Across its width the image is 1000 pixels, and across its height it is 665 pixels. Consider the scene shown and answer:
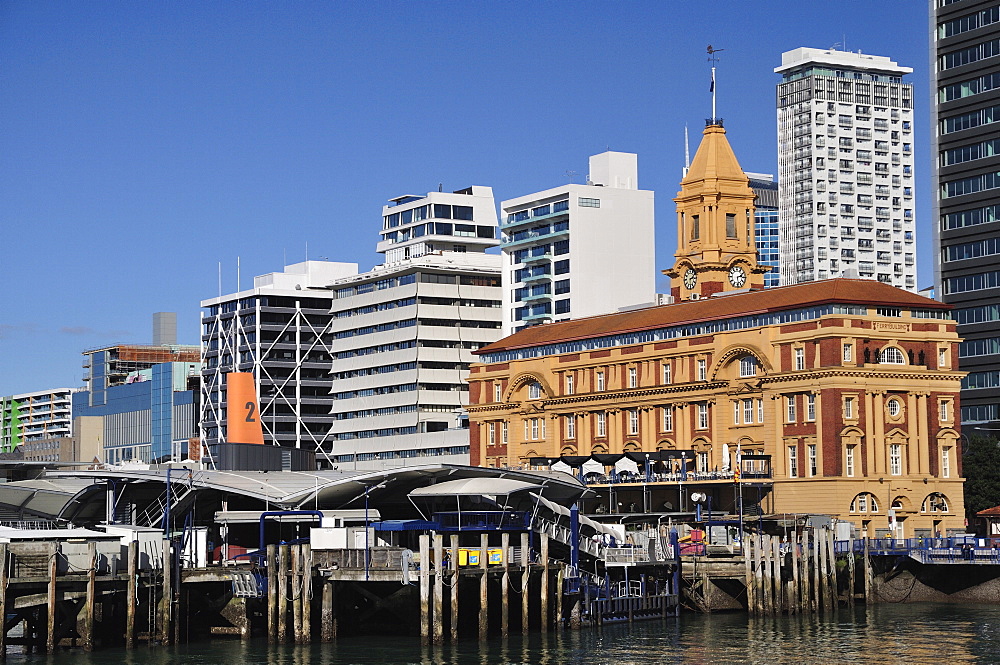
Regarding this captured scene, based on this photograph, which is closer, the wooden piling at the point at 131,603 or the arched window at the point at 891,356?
the wooden piling at the point at 131,603

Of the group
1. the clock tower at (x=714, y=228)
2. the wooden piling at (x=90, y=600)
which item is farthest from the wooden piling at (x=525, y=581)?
the clock tower at (x=714, y=228)

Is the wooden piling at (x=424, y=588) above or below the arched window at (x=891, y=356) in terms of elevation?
below

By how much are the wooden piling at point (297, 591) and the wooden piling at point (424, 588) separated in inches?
249

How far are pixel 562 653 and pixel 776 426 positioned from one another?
6570 cm

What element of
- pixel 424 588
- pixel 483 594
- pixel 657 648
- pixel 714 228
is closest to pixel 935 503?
pixel 714 228

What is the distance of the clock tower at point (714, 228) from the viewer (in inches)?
6757

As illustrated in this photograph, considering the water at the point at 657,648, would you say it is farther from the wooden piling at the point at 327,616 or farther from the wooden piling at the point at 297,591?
the wooden piling at the point at 297,591

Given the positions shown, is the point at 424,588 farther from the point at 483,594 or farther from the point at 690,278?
the point at 690,278

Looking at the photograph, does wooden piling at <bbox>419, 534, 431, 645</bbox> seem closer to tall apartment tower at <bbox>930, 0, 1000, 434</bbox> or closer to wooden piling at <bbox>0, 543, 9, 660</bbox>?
wooden piling at <bbox>0, 543, 9, 660</bbox>

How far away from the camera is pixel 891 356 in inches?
5497

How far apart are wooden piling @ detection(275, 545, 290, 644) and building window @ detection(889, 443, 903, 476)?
7048 centimetres

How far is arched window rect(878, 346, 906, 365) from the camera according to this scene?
139000mm

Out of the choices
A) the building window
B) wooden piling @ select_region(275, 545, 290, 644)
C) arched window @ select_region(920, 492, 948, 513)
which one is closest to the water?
wooden piling @ select_region(275, 545, 290, 644)

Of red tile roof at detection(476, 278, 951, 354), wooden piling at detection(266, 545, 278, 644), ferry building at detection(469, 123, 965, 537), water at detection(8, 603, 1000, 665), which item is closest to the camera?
water at detection(8, 603, 1000, 665)
